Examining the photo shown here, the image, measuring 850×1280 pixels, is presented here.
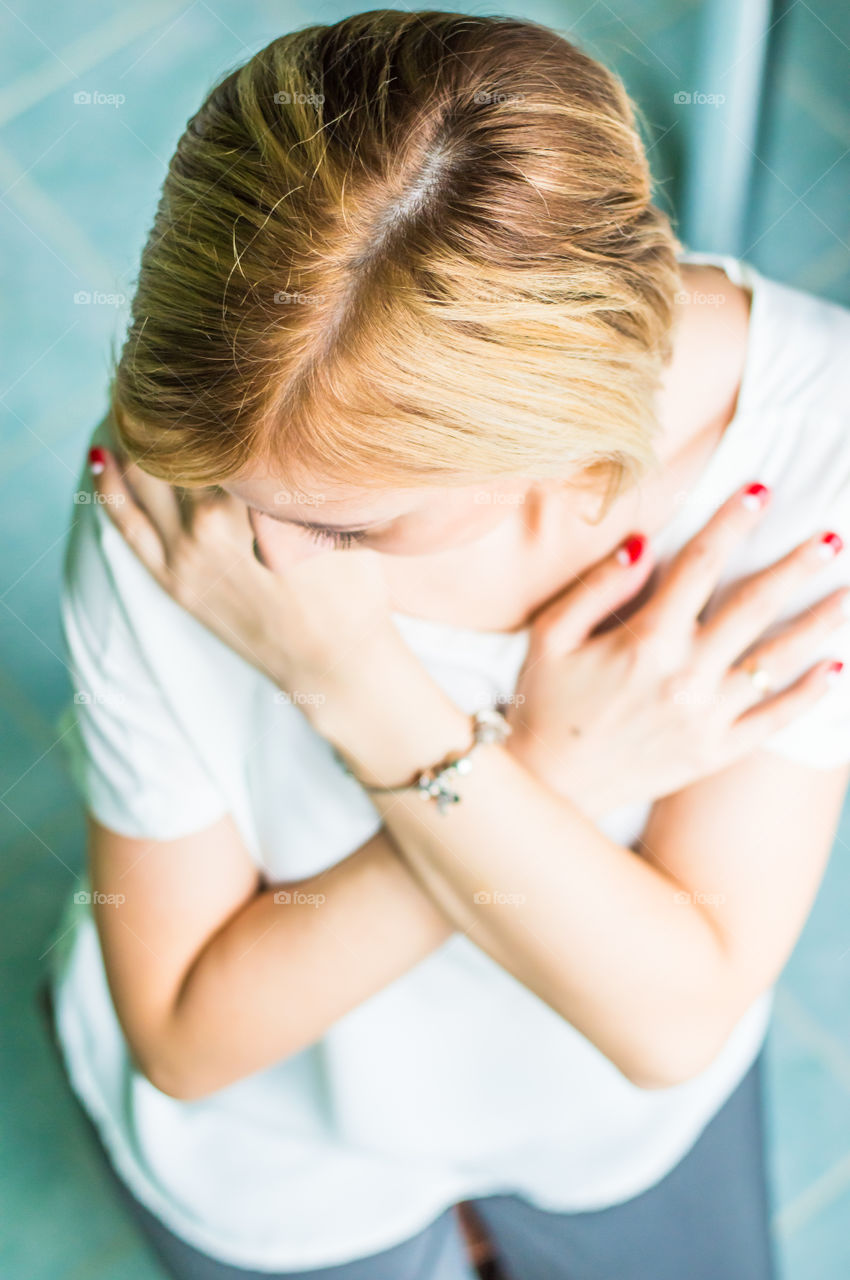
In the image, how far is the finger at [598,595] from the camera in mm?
904

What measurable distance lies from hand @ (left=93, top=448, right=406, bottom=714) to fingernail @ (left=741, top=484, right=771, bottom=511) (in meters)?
0.30

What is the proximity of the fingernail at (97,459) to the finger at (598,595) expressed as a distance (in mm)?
401

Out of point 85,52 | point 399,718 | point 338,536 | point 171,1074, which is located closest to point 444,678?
point 399,718

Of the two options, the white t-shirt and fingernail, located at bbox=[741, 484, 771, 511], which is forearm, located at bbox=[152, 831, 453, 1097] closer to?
the white t-shirt

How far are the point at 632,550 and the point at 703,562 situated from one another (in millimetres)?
69

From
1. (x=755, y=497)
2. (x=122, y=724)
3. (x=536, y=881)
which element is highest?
(x=755, y=497)

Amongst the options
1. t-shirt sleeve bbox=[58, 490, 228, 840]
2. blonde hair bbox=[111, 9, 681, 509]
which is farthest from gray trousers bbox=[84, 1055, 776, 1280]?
blonde hair bbox=[111, 9, 681, 509]

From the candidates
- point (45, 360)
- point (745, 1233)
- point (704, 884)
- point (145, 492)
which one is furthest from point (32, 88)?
point (745, 1233)

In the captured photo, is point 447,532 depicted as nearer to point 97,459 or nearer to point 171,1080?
point 97,459

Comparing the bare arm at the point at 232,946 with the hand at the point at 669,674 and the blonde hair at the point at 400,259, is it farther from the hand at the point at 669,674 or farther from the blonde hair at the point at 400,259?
the blonde hair at the point at 400,259

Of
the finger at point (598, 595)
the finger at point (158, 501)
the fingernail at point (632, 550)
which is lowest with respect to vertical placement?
the finger at point (158, 501)

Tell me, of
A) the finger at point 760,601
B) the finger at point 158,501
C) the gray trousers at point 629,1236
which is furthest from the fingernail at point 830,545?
the gray trousers at point 629,1236

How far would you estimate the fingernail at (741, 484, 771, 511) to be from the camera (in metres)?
0.87

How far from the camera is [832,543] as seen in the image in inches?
33.2
